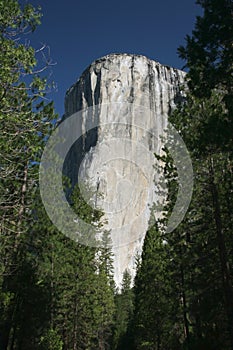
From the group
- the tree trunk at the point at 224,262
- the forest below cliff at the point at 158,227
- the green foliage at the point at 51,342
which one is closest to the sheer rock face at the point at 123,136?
the forest below cliff at the point at 158,227

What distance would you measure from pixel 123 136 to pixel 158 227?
75.7 m

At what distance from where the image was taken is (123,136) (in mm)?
90188

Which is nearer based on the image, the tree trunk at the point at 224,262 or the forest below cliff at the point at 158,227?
the forest below cliff at the point at 158,227

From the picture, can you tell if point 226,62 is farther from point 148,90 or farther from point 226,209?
point 148,90

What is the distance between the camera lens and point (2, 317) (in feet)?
48.2

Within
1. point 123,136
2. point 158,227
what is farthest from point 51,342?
point 123,136

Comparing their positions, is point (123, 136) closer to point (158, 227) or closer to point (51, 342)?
point (158, 227)

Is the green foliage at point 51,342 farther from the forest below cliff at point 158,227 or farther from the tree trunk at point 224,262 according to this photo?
the tree trunk at point 224,262

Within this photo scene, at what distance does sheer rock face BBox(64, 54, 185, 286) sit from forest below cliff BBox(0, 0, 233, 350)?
181ft

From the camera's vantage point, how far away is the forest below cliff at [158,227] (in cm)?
709

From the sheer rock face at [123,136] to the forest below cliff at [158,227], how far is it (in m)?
55.2

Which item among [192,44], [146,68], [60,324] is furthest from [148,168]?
[192,44]

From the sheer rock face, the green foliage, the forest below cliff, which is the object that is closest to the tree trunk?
the forest below cliff

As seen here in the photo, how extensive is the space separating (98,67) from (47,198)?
91497 millimetres
